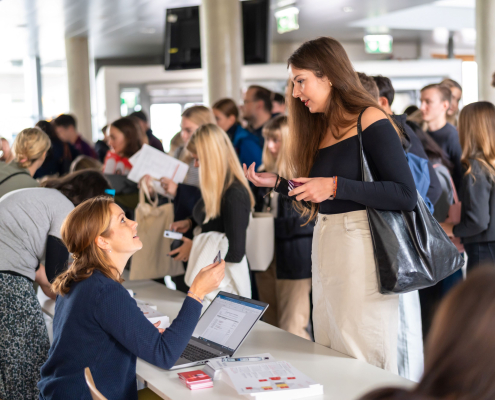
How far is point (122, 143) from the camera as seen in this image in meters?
4.41

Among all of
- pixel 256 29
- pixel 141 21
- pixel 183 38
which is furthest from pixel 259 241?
pixel 141 21

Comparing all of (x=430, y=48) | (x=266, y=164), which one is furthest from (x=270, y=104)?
(x=430, y=48)

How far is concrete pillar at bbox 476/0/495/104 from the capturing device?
680 cm

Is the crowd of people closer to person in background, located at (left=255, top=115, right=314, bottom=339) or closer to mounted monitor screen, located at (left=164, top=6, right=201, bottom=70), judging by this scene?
person in background, located at (left=255, top=115, right=314, bottom=339)

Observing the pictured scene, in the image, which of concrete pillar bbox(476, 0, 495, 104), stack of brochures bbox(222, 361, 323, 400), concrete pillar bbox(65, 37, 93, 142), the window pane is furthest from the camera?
the window pane

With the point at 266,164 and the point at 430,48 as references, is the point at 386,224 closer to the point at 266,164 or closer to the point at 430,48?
the point at 266,164

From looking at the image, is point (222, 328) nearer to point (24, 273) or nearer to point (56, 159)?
point (24, 273)

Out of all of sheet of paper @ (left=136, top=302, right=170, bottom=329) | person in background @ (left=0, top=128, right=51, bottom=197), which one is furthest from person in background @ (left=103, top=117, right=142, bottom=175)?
sheet of paper @ (left=136, top=302, right=170, bottom=329)

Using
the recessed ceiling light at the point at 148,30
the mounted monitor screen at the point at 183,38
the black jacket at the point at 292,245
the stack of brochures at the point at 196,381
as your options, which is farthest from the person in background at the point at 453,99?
the recessed ceiling light at the point at 148,30

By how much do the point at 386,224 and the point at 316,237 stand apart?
0.90ft

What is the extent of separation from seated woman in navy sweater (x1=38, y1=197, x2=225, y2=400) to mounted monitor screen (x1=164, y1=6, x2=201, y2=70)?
22.7 feet

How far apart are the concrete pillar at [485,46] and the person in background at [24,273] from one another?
581 cm

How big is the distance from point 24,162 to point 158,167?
84 centimetres

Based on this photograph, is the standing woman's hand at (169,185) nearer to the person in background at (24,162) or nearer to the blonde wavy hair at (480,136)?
the person in background at (24,162)
